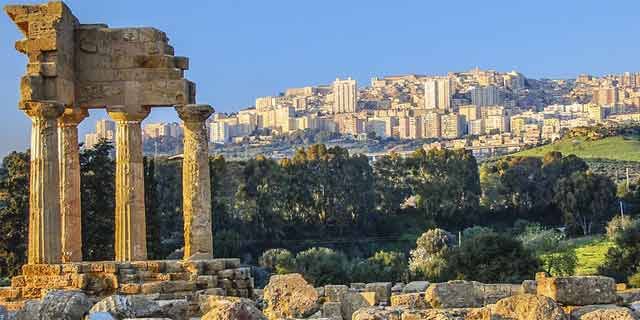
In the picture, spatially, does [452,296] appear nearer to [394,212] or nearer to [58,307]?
[58,307]

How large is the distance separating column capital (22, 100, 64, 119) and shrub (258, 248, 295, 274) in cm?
3451

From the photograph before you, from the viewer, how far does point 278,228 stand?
289ft

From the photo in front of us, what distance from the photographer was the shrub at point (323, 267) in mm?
57969

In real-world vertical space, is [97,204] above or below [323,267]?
above

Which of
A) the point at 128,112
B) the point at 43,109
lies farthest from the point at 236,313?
the point at 128,112

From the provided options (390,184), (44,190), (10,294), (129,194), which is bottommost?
(10,294)

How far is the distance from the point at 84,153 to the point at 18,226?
4.68 meters

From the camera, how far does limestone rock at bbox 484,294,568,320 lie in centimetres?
1360

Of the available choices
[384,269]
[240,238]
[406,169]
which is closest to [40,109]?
[384,269]

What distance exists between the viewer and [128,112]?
27531 mm

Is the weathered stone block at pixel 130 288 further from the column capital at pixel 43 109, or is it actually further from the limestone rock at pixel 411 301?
the limestone rock at pixel 411 301

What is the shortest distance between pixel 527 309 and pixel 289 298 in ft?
20.3

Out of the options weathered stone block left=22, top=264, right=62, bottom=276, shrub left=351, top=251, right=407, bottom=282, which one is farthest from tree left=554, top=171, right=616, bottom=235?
weathered stone block left=22, top=264, right=62, bottom=276

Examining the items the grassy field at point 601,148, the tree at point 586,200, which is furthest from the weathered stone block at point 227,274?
the grassy field at point 601,148
